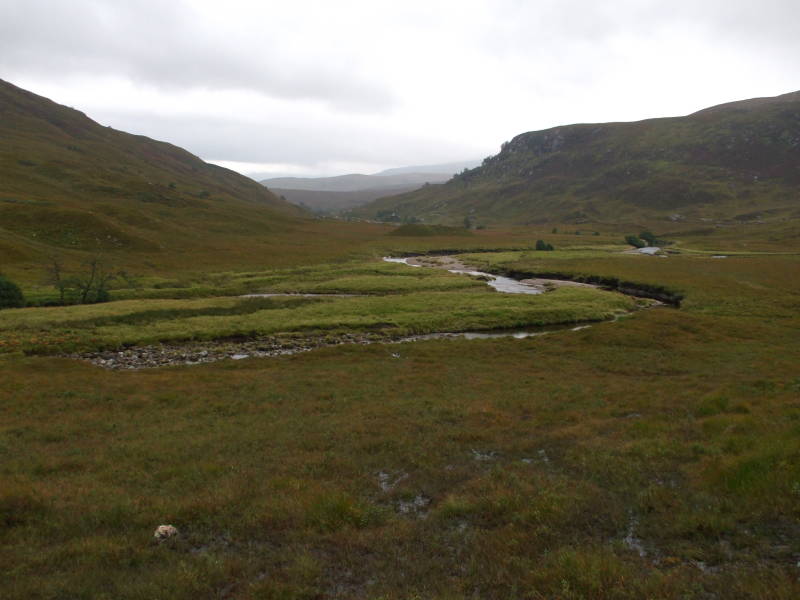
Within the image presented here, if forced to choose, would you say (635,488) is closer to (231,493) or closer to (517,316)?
(231,493)

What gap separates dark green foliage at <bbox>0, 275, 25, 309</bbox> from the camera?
179 feet

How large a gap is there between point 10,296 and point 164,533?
6039 cm

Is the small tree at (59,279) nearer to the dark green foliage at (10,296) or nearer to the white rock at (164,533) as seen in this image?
the dark green foliage at (10,296)

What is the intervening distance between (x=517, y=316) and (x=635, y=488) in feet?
142

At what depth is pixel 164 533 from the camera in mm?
11234

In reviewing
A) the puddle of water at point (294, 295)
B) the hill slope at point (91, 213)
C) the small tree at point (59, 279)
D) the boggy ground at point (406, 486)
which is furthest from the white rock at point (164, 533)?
the hill slope at point (91, 213)

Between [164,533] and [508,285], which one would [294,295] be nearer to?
[508,285]

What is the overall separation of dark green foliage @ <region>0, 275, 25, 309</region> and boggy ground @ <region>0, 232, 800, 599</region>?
109ft

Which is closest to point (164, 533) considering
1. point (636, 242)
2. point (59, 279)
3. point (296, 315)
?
point (296, 315)

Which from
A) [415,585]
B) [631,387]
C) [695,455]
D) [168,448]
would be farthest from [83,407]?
[631,387]

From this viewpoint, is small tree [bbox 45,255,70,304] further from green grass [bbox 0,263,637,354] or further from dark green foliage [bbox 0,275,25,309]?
green grass [bbox 0,263,637,354]

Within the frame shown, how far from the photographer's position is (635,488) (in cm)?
1239

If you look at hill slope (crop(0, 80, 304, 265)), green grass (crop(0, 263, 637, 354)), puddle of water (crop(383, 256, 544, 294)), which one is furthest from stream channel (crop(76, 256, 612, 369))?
hill slope (crop(0, 80, 304, 265))

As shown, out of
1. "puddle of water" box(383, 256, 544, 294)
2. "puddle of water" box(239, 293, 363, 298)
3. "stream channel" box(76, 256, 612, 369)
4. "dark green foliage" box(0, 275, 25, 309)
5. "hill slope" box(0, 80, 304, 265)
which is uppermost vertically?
"hill slope" box(0, 80, 304, 265)
